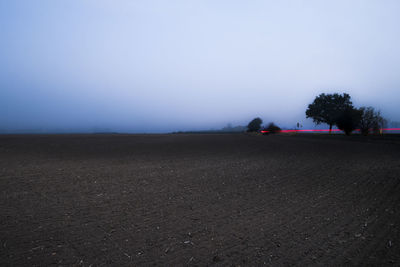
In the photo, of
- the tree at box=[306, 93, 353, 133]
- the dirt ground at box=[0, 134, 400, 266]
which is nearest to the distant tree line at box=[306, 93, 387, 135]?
the tree at box=[306, 93, 353, 133]

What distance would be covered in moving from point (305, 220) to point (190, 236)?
2.76m

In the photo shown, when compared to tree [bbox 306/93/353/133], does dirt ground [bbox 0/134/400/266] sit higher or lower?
lower

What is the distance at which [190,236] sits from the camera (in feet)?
15.3

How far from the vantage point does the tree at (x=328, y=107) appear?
6112 centimetres

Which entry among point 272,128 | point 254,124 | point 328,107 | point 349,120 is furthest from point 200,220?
point 254,124

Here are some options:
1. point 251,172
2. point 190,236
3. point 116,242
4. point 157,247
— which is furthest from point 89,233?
point 251,172

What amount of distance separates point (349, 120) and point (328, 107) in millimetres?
12146

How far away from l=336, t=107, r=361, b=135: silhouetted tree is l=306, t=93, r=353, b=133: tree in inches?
241

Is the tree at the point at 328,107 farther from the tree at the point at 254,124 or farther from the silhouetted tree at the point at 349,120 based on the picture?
the tree at the point at 254,124

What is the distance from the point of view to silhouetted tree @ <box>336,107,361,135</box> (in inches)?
1984

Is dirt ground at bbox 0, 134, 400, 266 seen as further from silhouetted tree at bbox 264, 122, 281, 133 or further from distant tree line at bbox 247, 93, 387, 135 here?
silhouetted tree at bbox 264, 122, 281, 133

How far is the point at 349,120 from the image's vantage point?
51.2 meters

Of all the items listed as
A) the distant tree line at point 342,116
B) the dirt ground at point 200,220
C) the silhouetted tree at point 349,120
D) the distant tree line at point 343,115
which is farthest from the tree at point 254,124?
the dirt ground at point 200,220

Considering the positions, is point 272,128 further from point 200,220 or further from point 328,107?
point 200,220
